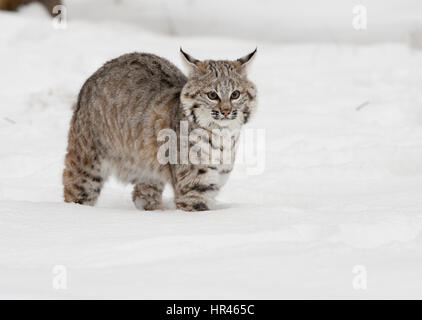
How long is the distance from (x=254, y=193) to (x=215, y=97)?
98 cm

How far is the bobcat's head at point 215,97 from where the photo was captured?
4.76m

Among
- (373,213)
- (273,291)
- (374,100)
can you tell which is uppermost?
(374,100)

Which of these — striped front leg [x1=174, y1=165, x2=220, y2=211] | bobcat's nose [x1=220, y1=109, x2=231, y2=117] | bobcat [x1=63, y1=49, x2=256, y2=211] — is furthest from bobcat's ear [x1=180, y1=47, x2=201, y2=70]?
striped front leg [x1=174, y1=165, x2=220, y2=211]

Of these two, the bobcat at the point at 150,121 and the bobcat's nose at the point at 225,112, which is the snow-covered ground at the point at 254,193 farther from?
the bobcat's nose at the point at 225,112

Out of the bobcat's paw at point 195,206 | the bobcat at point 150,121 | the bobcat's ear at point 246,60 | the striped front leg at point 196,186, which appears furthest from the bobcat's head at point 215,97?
the bobcat's paw at point 195,206

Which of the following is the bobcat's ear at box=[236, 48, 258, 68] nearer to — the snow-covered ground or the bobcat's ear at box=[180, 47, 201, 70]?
the bobcat's ear at box=[180, 47, 201, 70]

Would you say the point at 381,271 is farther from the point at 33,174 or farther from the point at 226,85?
the point at 33,174

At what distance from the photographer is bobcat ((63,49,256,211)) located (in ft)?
15.8

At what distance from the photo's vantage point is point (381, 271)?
331 cm

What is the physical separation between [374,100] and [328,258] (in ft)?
15.2

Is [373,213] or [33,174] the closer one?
[373,213]

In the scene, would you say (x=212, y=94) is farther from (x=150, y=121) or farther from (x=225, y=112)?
(x=150, y=121)

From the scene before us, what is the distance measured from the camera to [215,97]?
15.7 feet

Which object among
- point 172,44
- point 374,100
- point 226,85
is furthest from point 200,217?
point 172,44
